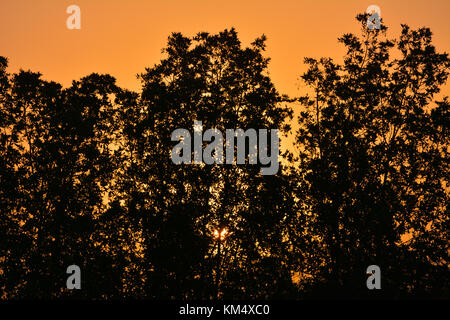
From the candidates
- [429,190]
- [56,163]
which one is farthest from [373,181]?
[56,163]

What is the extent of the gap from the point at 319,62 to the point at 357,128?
16.2 feet

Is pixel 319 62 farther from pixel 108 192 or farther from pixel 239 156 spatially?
pixel 108 192

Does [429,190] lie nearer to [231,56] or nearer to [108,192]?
[231,56]

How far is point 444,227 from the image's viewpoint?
2253 centimetres

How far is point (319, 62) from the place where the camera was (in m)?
27.2

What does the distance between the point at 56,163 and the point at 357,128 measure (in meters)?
18.5

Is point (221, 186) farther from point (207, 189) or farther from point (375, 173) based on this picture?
point (375, 173)

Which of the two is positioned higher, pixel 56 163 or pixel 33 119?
pixel 33 119

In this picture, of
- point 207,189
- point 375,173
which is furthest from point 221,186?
point 375,173
